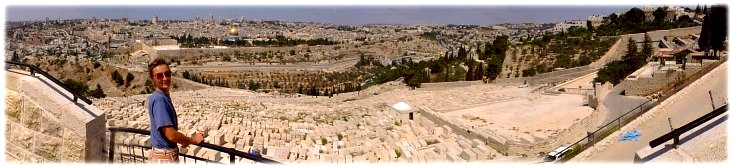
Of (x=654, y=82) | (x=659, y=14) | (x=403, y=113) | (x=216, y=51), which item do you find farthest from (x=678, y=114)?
(x=216, y=51)

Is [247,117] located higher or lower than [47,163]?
lower

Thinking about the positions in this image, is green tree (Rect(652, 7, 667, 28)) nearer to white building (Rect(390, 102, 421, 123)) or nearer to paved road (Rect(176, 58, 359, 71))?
white building (Rect(390, 102, 421, 123))

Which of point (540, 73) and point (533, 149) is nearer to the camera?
point (533, 149)

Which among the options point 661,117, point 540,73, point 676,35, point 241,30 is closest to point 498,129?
point 661,117

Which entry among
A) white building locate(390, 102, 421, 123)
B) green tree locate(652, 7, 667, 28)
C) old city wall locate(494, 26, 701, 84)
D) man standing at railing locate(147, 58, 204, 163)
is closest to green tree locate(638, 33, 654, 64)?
old city wall locate(494, 26, 701, 84)

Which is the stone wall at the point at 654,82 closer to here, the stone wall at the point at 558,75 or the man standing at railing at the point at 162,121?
the stone wall at the point at 558,75

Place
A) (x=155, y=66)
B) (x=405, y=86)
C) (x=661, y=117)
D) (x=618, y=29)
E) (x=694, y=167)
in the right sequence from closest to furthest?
1. (x=155, y=66)
2. (x=694, y=167)
3. (x=661, y=117)
4. (x=405, y=86)
5. (x=618, y=29)

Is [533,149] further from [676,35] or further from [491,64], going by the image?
[676,35]

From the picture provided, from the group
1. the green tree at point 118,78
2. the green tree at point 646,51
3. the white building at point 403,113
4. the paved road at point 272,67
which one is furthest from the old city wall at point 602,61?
the paved road at point 272,67
